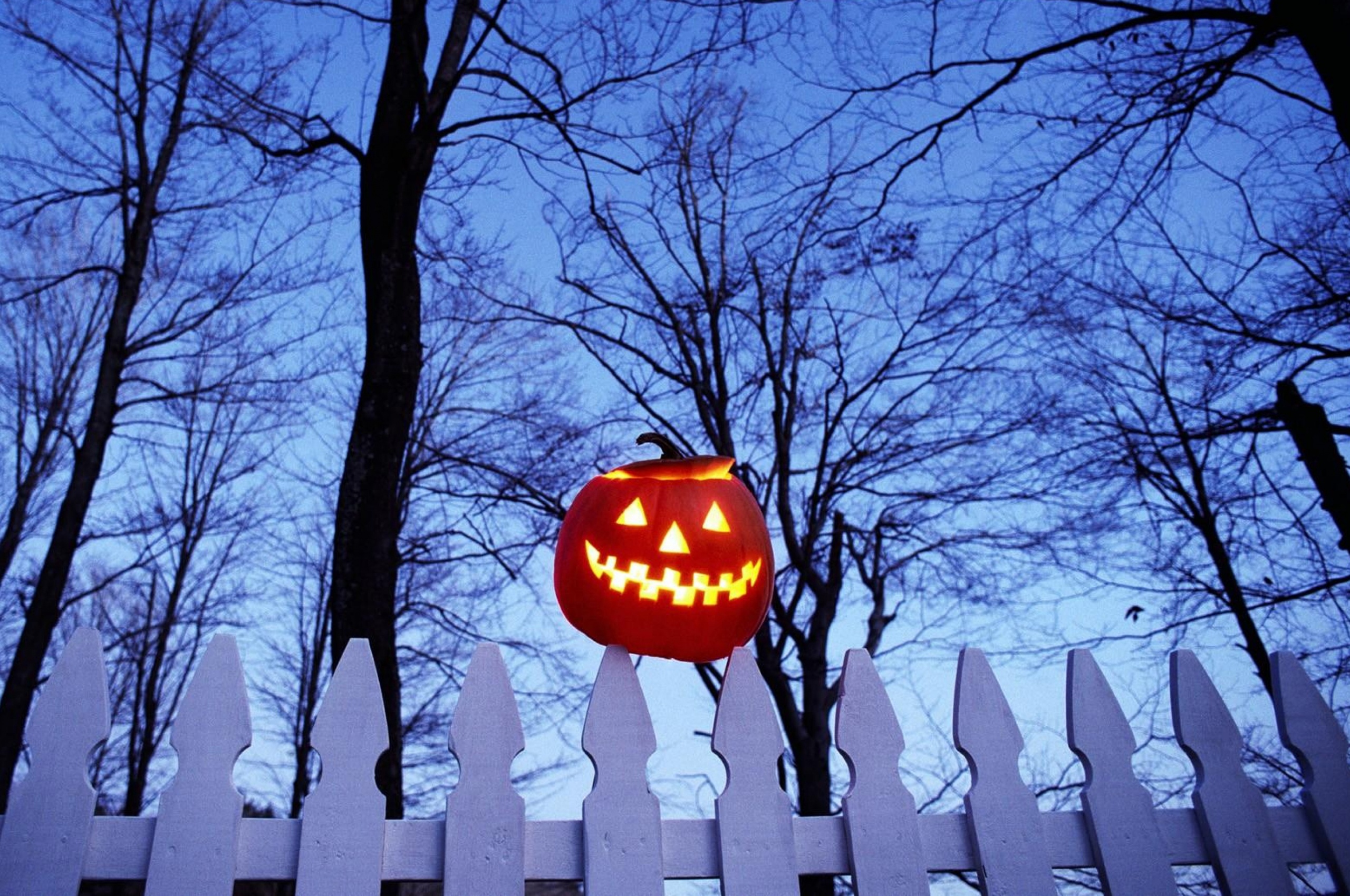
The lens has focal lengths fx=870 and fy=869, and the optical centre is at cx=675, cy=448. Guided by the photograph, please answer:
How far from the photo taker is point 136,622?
1301 centimetres

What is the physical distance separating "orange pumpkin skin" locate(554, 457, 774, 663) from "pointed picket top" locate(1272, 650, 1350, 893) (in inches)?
60.1

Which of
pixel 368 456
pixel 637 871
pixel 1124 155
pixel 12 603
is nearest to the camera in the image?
pixel 637 871

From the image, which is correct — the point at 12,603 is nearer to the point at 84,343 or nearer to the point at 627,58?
the point at 84,343

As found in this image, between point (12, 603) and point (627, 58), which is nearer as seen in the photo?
point (627, 58)

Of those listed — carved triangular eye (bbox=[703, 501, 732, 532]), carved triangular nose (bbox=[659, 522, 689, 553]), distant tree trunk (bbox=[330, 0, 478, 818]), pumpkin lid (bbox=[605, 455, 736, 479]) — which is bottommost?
carved triangular nose (bbox=[659, 522, 689, 553])

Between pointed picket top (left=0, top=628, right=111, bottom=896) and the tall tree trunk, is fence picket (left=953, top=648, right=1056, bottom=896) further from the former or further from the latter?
the tall tree trunk

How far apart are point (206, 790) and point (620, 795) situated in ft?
3.33

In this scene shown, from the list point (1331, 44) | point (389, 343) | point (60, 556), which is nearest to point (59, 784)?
point (389, 343)

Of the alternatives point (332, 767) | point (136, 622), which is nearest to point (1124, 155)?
point (332, 767)

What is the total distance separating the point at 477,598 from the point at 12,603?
750 centimetres

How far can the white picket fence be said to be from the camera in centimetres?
210

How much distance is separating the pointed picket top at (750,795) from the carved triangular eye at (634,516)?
1.79 ft

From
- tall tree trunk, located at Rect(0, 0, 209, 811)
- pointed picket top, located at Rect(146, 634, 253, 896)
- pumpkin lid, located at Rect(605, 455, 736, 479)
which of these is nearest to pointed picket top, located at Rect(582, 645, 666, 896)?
pumpkin lid, located at Rect(605, 455, 736, 479)

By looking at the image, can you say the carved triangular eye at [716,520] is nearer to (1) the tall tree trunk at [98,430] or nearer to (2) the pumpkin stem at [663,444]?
(2) the pumpkin stem at [663,444]
